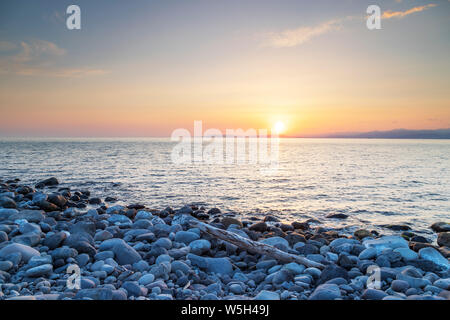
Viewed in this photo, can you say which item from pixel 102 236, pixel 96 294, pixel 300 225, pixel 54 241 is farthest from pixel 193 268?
pixel 300 225

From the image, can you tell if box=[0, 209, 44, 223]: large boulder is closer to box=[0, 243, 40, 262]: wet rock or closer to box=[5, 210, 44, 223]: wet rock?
box=[5, 210, 44, 223]: wet rock

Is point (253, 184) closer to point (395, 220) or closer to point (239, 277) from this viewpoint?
point (395, 220)

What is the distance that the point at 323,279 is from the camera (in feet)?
16.3

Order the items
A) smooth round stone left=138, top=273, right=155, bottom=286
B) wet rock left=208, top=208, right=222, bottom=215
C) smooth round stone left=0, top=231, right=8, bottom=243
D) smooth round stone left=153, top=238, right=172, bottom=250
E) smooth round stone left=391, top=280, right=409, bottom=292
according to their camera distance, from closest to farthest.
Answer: smooth round stone left=391, top=280, right=409, bottom=292
smooth round stone left=138, top=273, right=155, bottom=286
smooth round stone left=0, top=231, right=8, bottom=243
smooth round stone left=153, top=238, right=172, bottom=250
wet rock left=208, top=208, right=222, bottom=215

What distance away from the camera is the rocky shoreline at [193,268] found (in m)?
4.31

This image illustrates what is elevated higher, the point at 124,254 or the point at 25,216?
the point at 25,216

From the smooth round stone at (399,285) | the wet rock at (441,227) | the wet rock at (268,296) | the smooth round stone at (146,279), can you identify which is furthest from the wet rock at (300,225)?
the smooth round stone at (146,279)

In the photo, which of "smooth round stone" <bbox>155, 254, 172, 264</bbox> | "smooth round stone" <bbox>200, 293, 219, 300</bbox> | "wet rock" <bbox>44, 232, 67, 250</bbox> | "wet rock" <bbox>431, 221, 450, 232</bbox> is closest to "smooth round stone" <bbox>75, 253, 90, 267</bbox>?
"wet rock" <bbox>44, 232, 67, 250</bbox>

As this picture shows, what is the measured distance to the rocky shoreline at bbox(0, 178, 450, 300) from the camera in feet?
14.1

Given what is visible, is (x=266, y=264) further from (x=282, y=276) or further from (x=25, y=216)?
(x=25, y=216)

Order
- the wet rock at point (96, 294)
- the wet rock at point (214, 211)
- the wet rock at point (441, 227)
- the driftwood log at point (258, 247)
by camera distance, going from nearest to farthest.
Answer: the wet rock at point (96, 294) → the driftwood log at point (258, 247) → the wet rock at point (441, 227) → the wet rock at point (214, 211)

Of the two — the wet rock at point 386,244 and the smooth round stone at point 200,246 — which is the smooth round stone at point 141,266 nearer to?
the smooth round stone at point 200,246

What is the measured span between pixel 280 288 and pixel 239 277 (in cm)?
80

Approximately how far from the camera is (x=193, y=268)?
548cm
